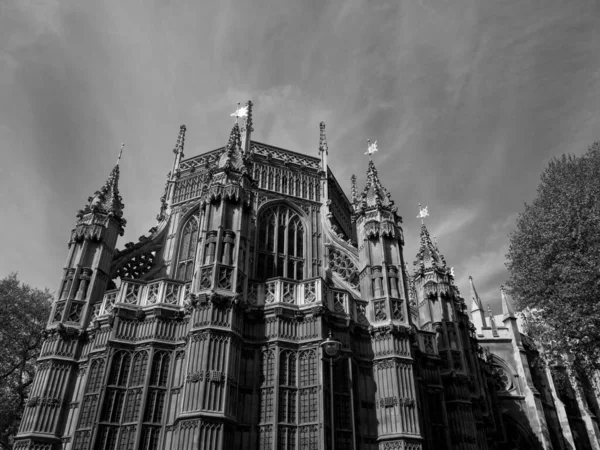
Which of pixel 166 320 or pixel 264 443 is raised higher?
pixel 166 320

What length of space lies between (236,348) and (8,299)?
19986 millimetres

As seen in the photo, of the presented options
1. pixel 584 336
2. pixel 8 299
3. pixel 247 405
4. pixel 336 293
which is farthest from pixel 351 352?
pixel 8 299

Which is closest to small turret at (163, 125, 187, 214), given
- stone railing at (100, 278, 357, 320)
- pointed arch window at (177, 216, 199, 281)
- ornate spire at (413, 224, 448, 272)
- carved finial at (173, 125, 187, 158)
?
carved finial at (173, 125, 187, 158)

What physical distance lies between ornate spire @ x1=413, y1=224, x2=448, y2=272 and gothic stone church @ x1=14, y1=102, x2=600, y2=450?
2039 mm

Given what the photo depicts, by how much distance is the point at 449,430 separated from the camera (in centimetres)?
2473

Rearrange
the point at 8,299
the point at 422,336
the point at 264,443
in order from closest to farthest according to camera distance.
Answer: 1. the point at 264,443
2. the point at 422,336
3. the point at 8,299

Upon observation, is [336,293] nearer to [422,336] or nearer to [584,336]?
[422,336]

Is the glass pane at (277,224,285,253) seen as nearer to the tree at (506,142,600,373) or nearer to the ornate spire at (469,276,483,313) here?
the tree at (506,142,600,373)

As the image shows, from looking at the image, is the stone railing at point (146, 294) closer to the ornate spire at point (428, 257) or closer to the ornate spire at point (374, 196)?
the ornate spire at point (374, 196)

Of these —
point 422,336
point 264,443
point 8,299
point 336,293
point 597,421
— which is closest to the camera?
point 264,443

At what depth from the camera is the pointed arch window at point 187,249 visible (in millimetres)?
26719

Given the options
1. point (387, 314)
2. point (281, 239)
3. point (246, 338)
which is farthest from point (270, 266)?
point (387, 314)

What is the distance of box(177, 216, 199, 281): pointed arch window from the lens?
2672 cm

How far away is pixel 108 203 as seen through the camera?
2659 cm
